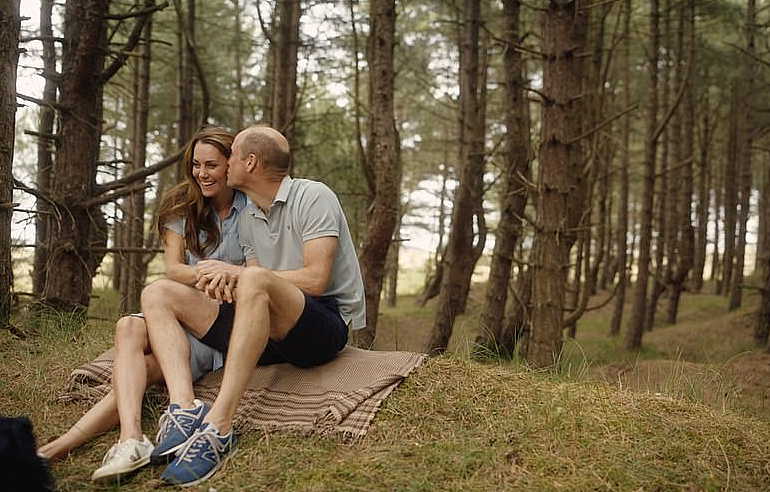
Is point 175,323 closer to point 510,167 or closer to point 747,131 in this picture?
point 510,167

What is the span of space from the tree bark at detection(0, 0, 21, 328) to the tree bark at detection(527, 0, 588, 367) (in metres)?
3.86

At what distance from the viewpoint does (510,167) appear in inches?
372

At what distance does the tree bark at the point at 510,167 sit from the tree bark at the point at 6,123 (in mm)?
5754

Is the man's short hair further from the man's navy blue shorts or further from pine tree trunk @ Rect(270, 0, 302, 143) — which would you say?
pine tree trunk @ Rect(270, 0, 302, 143)

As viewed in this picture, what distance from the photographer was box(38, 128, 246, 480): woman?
344 cm

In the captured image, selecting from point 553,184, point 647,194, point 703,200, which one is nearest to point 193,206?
point 553,184

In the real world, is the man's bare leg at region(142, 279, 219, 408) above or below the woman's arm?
below

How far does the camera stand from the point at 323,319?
3766mm

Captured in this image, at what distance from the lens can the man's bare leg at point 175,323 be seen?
137 inches

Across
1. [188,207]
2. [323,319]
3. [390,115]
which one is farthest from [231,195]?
[390,115]

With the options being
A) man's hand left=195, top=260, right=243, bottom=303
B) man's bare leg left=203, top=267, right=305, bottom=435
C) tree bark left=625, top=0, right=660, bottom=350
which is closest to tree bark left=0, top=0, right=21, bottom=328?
man's hand left=195, top=260, right=243, bottom=303

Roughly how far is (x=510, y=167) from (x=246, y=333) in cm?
669

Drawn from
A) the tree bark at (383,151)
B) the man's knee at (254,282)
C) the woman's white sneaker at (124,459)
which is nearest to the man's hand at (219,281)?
the man's knee at (254,282)

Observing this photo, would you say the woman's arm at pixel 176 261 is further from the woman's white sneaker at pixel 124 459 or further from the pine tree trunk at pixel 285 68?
the pine tree trunk at pixel 285 68
